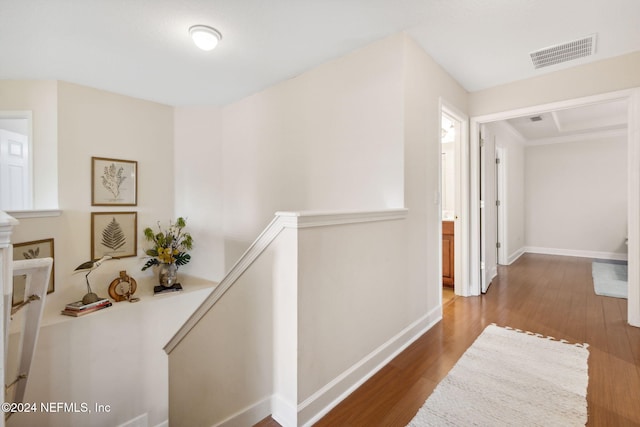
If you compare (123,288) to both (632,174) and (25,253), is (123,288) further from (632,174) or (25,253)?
(632,174)

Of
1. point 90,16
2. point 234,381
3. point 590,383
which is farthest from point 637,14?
point 90,16

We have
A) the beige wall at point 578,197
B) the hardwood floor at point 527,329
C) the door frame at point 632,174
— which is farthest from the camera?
the beige wall at point 578,197

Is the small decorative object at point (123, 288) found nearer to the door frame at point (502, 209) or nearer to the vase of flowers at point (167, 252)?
the vase of flowers at point (167, 252)

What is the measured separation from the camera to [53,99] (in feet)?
10.6

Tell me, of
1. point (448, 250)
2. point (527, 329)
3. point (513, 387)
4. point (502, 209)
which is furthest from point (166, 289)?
point (502, 209)

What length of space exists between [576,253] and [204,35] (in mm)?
7324

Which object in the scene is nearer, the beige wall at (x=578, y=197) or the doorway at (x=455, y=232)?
the doorway at (x=455, y=232)

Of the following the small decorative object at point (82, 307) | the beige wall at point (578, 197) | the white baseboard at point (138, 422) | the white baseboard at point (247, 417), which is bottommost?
the white baseboard at point (138, 422)

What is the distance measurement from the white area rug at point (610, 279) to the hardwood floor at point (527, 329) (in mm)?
118

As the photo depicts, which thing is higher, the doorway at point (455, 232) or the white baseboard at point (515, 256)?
the doorway at point (455, 232)

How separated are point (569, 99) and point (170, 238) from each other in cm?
485

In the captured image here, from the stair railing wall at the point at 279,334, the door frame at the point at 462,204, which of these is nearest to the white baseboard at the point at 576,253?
the door frame at the point at 462,204

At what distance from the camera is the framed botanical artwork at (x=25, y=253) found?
2779 mm

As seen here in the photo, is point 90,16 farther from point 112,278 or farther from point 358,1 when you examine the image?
point 112,278
